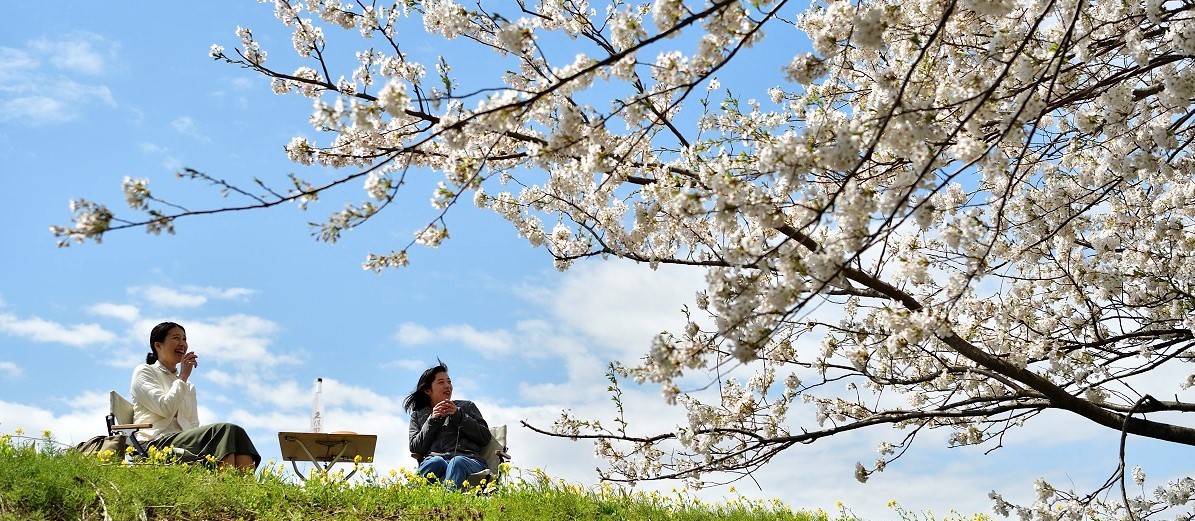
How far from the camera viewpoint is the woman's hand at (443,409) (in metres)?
5.71

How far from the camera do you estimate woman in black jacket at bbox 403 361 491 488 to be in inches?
225

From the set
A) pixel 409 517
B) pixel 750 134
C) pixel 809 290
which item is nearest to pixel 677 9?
pixel 809 290

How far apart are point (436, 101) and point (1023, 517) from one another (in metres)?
3.43

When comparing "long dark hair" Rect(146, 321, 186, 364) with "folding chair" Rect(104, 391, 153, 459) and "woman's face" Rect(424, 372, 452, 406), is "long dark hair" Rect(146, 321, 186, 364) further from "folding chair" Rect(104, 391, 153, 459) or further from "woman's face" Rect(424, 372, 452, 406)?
"woman's face" Rect(424, 372, 452, 406)

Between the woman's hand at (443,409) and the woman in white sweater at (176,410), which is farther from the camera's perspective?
the woman's hand at (443,409)

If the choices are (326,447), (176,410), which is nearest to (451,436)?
(326,447)

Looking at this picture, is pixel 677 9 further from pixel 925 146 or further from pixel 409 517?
pixel 409 517

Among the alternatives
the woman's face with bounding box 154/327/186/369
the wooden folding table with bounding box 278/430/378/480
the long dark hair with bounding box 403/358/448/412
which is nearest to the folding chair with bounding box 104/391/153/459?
the woman's face with bounding box 154/327/186/369

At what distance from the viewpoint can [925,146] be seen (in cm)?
264

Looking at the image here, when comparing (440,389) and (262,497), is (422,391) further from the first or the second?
(262,497)

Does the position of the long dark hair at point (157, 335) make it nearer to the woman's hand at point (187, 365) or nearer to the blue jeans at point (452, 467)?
the woman's hand at point (187, 365)

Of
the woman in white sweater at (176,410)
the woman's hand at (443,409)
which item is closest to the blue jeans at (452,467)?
the woman's hand at (443,409)

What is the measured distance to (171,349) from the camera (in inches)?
227

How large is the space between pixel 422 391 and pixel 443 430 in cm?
37
